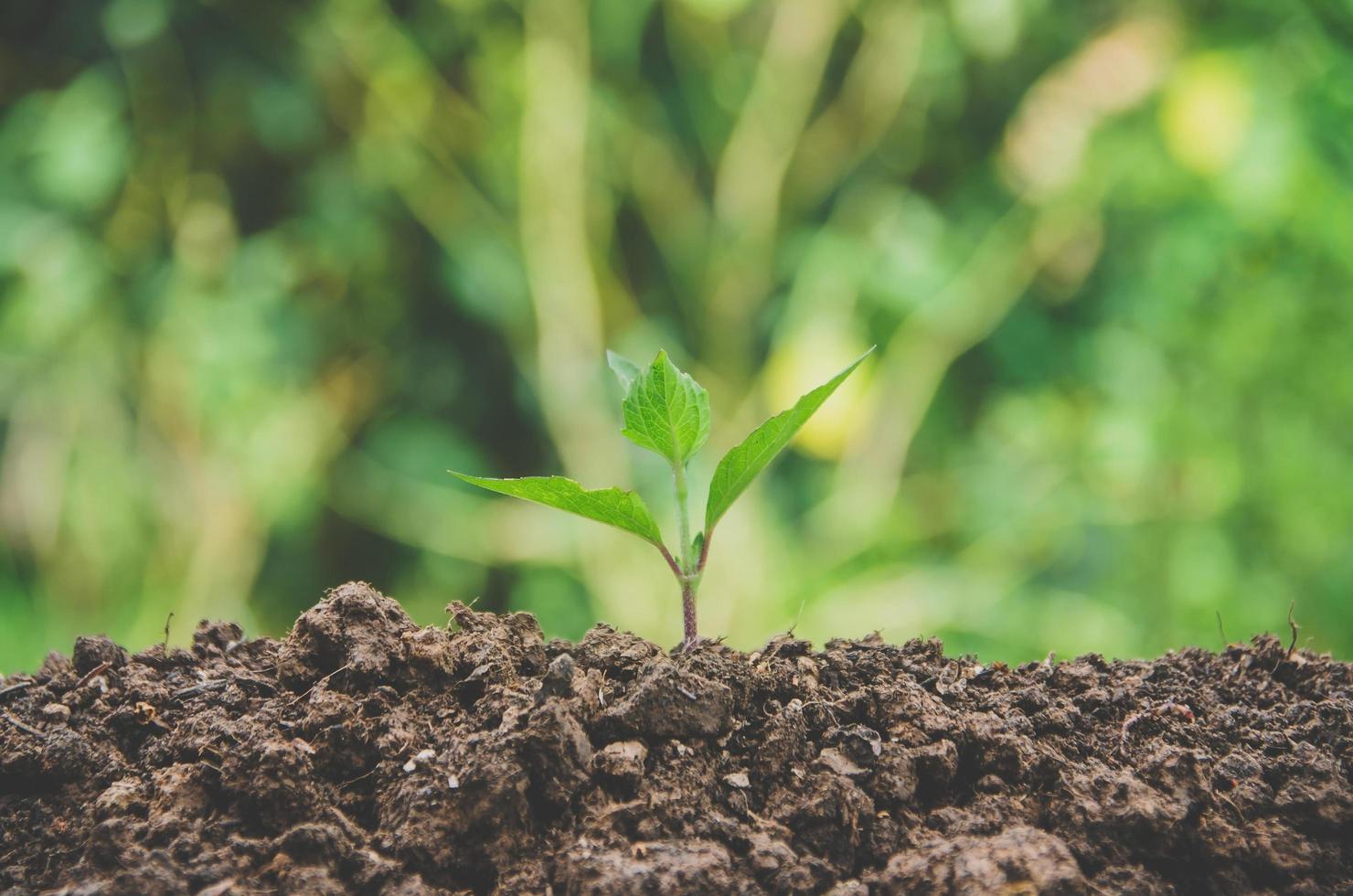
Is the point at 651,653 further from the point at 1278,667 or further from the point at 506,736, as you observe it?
the point at 1278,667

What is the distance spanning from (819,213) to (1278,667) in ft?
6.57

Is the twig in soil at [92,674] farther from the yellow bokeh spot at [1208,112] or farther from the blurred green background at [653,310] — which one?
the yellow bokeh spot at [1208,112]

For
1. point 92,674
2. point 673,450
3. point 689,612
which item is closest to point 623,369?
point 673,450

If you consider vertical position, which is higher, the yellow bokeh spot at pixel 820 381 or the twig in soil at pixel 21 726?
the yellow bokeh spot at pixel 820 381

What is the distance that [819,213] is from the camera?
2.83 metres

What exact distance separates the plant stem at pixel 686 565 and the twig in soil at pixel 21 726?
47cm

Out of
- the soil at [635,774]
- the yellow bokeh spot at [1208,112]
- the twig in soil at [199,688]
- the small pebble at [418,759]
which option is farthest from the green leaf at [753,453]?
the yellow bokeh spot at [1208,112]

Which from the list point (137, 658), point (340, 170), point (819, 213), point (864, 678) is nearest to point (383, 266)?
point (340, 170)

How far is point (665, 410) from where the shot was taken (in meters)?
0.84

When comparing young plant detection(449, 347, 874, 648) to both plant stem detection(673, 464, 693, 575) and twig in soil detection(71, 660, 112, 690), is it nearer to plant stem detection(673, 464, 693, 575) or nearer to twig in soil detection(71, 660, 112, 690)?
plant stem detection(673, 464, 693, 575)

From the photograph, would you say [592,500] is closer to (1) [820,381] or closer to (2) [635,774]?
(2) [635,774]

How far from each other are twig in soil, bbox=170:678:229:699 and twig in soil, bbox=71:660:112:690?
72 mm

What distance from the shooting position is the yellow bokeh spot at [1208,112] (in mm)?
2514

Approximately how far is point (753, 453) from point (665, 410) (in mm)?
72
